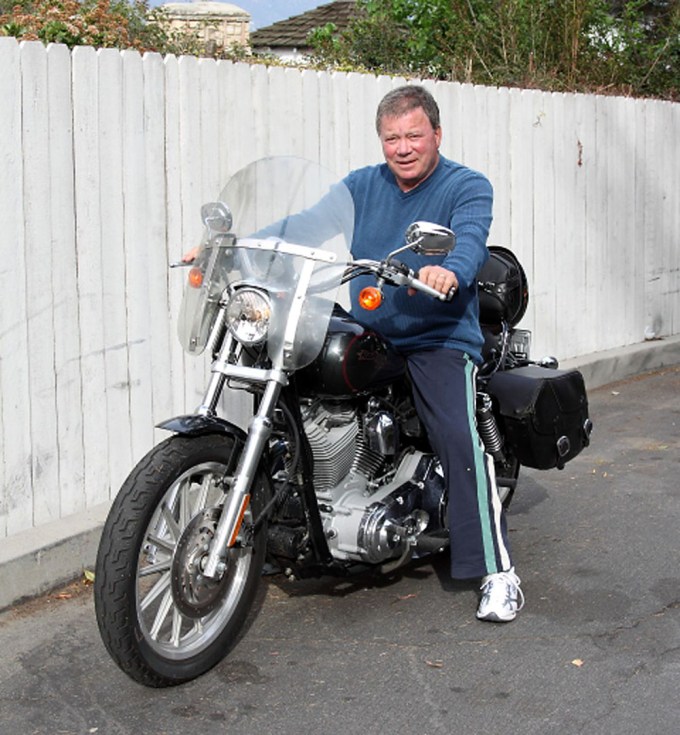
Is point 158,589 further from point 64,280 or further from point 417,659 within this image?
point 64,280

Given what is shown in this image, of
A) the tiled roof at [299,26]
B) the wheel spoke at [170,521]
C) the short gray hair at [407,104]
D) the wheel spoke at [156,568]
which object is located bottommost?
the wheel spoke at [156,568]

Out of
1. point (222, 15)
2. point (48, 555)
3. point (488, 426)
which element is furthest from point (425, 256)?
point (222, 15)

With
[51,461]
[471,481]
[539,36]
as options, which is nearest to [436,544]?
[471,481]

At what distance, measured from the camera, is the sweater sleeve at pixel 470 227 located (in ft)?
15.4

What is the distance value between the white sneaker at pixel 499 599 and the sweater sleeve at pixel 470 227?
115 centimetres

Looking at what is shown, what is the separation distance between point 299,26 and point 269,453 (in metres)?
27.0

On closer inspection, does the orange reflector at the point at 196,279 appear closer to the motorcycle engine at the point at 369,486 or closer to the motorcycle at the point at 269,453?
the motorcycle at the point at 269,453

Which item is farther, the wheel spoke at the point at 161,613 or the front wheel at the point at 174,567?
the wheel spoke at the point at 161,613

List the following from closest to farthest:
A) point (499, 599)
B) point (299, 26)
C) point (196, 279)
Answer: point (196, 279), point (499, 599), point (299, 26)

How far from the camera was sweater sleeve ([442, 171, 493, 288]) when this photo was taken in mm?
4695

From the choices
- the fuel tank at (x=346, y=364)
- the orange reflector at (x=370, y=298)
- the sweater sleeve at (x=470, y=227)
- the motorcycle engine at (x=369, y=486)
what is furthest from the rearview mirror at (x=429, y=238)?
the motorcycle engine at (x=369, y=486)

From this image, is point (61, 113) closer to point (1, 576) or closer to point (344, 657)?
point (1, 576)

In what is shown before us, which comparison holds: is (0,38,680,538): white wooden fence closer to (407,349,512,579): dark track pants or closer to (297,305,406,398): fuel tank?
(297,305,406,398): fuel tank

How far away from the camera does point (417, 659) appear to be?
15.3 ft
